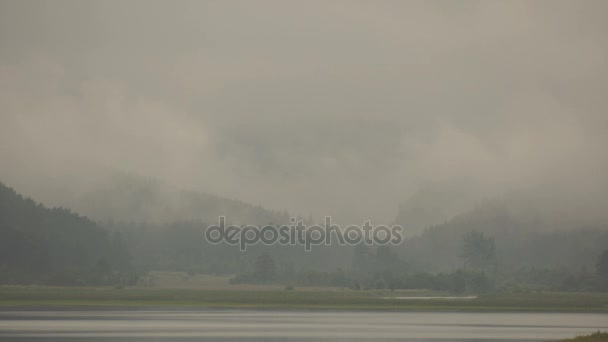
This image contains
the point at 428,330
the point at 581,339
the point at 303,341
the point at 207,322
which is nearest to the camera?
the point at 581,339

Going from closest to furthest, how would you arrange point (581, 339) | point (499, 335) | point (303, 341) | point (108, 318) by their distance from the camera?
point (581, 339) → point (303, 341) → point (499, 335) → point (108, 318)

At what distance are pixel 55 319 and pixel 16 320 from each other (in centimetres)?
781

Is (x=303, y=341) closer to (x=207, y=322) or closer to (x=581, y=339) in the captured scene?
(x=581, y=339)

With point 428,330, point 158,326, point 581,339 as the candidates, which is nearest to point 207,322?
point 158,326

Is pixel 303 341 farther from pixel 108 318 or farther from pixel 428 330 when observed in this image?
pixel 108 318

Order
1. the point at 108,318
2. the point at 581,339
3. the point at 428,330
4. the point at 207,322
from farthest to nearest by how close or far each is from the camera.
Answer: the point at 108,318, the point at 207,322, the point at 428,330, the point at 581,339

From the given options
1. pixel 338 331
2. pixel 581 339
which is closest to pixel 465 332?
pixel 338 331

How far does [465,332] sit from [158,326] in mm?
39495

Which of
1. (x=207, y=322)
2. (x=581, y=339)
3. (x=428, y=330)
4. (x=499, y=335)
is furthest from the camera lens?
(x=207, y=322)

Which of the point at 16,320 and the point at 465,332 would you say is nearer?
the point at 465,332

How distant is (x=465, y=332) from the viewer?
115875mm

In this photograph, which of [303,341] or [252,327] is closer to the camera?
[303,341]

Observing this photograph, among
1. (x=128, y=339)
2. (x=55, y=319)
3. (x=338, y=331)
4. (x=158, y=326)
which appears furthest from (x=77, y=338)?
(x=55, y=319)

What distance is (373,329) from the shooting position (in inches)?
4683
